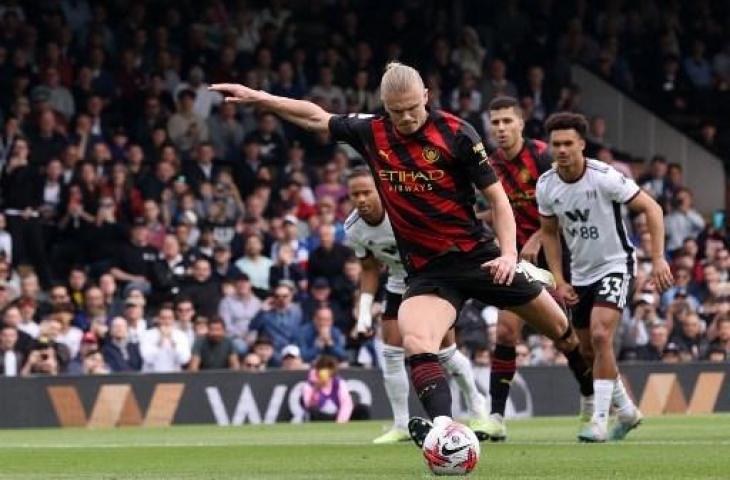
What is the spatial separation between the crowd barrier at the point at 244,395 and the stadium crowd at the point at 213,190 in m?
0.56

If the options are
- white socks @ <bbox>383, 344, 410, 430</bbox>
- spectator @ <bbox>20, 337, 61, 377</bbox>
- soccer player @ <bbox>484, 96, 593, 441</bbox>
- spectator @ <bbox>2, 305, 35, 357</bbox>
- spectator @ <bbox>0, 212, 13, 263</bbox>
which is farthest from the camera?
spectator @ <bbox>0, 212, 13, 263</bbox>

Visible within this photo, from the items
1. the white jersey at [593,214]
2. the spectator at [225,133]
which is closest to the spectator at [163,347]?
the spectator at [225,133]

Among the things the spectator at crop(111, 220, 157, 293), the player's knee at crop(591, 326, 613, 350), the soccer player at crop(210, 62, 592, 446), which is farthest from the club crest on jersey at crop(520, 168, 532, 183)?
the spectator at crop(111, 220, 157, 293)

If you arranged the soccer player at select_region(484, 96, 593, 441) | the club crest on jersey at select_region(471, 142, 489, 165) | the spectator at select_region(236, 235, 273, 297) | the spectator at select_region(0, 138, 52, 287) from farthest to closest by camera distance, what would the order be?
the spectator at select_region(236, 235, 273, 297), the spectator at select_region(0, 138, 52, 287), the soccer player at select_region(484, 96, 593, 441), the club crest on jersey at select_region(471, 142, 489, 165)

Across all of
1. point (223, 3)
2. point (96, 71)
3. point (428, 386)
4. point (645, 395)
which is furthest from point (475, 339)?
point (428, 386)

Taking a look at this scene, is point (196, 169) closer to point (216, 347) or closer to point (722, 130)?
point (216, 347)

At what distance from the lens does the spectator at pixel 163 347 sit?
70.1 ft

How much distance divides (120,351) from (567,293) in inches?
329

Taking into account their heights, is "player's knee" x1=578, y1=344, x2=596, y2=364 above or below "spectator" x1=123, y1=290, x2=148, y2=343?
above

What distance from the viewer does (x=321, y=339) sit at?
2259 cm

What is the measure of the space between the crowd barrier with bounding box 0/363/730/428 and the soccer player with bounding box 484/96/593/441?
22.8ft

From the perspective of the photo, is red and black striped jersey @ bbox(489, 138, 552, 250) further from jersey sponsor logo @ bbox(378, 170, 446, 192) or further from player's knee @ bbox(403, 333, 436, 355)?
player's knee @ bbox(403, 333, 436, 355)

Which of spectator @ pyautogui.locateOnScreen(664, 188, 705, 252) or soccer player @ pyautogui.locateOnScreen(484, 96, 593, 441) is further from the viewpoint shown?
spectator @ pyautogui.locateOnScreen(664, 188, 705, 252)

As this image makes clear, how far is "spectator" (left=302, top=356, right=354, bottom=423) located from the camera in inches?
805
